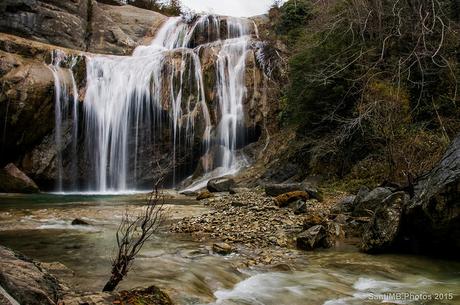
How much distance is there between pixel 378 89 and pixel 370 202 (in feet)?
13.5


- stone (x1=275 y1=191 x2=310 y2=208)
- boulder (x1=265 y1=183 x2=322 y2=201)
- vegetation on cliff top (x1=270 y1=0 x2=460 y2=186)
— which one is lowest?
stone (x1=275 y1=191 x2=310 y2=208)

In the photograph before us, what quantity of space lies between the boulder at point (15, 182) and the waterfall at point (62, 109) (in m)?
1.56

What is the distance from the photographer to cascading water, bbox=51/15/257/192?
18.4 meters

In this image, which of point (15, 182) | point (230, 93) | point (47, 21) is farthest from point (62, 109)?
point (230, 93)

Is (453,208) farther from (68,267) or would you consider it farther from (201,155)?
(201,155)

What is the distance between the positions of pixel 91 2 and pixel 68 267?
77.5 feet

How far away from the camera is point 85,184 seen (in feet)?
60.3

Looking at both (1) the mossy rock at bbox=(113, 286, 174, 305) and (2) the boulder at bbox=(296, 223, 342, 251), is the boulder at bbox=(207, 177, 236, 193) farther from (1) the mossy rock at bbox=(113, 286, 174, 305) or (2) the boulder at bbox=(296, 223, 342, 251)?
(1) the mossy rock at bbox=(113, 286, 174, 305)

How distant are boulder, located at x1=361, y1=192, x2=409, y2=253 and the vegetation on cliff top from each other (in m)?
2.25

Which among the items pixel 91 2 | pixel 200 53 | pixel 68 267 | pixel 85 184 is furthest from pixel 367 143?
pixel 91 2

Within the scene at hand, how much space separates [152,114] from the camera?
19.1m

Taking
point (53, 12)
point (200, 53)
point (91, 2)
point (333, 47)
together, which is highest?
point (91, 2)

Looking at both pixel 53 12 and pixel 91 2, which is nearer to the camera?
pixel 53 12

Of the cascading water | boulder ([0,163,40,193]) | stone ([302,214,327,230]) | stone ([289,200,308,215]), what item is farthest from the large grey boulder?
boulder ([0,163,40,193])
